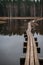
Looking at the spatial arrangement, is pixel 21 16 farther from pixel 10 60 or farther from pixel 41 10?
pixel 10 60

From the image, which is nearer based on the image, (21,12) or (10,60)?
(10,60)

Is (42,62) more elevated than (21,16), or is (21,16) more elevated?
(42,62)

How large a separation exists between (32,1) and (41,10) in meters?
0.92

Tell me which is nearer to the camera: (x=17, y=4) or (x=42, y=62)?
(x=42, y=62)

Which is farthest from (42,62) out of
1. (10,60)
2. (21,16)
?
(21,16)

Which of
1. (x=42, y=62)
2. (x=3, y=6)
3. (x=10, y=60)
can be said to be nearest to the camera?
(x=42, y=62)

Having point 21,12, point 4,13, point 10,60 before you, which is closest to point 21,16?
point 21,12

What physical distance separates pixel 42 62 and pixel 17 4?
11718mm

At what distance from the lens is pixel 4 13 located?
12844mm

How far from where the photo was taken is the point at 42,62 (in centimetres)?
174

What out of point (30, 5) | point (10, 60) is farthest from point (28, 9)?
point (10, 60)

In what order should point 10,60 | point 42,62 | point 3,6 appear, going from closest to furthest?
point 42,62 → point 10,60 → point 3,6

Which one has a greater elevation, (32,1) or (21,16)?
(32,1)

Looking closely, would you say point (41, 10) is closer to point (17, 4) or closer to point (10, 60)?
point (17, 4)
